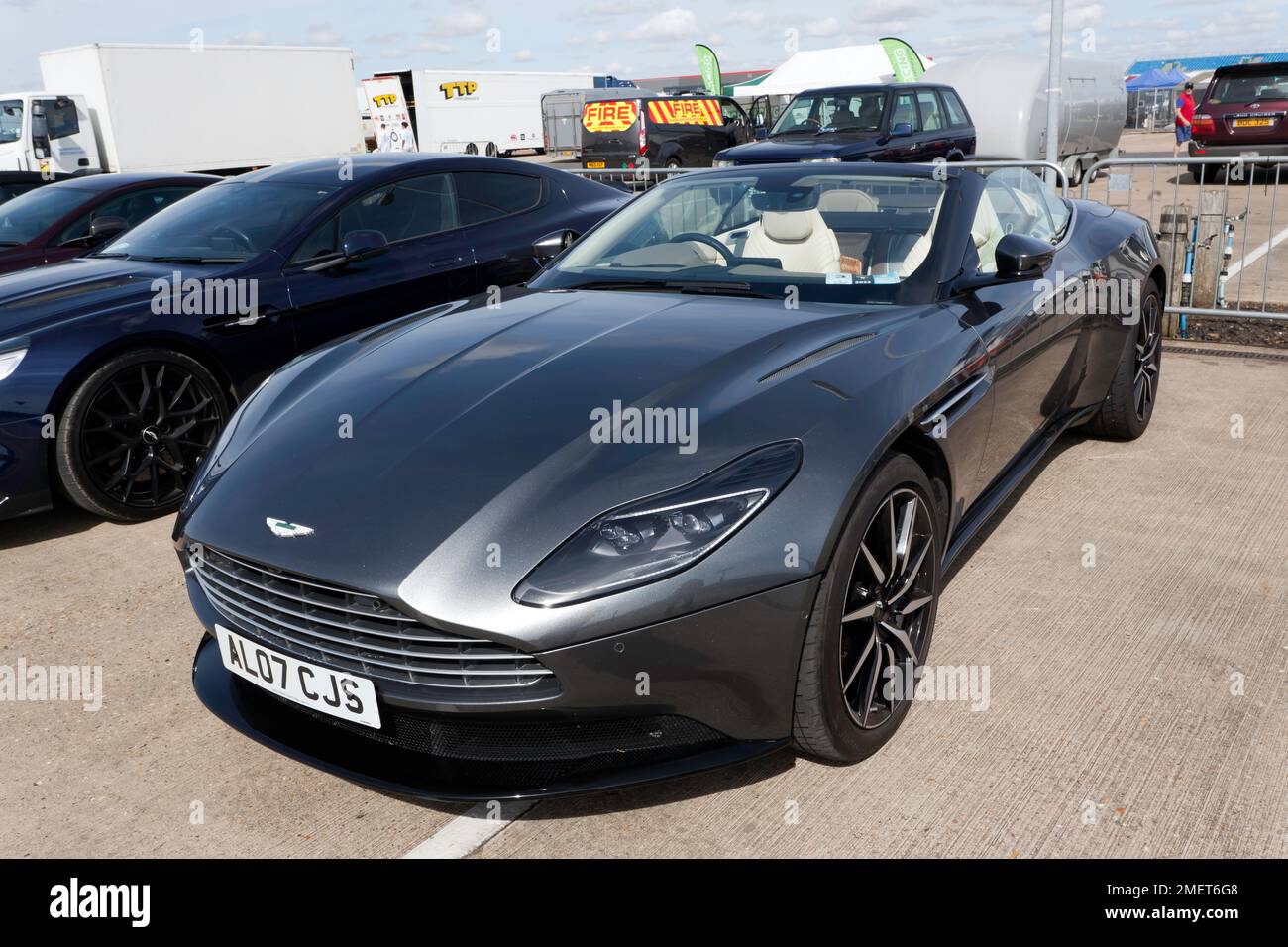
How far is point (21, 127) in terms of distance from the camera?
18.4m

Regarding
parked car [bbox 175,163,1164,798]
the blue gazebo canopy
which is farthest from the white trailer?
the blue gazebo canopy

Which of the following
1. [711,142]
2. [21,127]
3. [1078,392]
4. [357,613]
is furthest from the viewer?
[711,142]

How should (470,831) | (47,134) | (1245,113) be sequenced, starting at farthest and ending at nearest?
1. (47,134)
2. (1245,113)
3. (470,831)

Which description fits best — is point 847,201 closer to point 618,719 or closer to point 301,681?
point 618,719

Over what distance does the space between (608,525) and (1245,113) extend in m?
19.2

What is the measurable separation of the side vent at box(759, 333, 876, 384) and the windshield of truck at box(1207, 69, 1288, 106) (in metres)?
18.3

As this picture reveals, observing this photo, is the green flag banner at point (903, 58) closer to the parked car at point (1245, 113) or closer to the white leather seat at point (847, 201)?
the parked car at point (1245, 113)

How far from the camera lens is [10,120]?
1858 cm

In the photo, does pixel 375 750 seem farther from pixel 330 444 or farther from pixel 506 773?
pixel 330 444

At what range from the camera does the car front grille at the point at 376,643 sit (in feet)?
6.88

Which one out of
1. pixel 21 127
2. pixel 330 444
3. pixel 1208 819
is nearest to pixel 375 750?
pixel 330 444

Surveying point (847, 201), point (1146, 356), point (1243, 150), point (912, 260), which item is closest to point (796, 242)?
point (847, 201)
